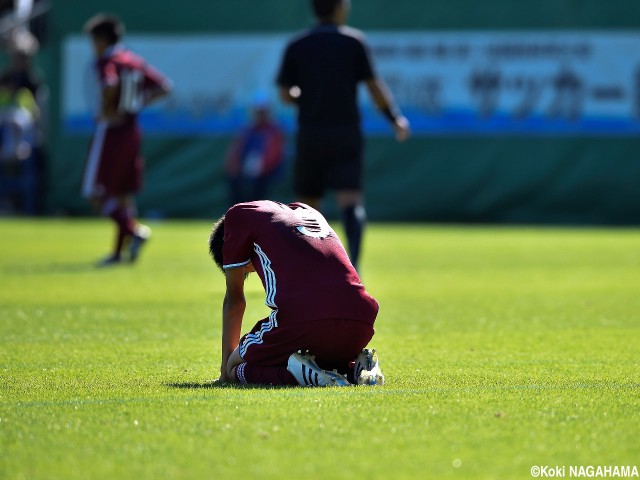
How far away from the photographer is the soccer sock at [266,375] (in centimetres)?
513

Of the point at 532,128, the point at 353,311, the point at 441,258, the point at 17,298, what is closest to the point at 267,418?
the point at 353,311

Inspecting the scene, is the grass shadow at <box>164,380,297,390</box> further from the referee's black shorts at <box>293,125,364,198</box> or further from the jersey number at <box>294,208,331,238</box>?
the referee's black shorts at <box>293,125,364,198</box>

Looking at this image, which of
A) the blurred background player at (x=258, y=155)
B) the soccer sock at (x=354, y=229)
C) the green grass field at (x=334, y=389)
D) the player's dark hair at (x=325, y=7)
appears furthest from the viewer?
the blurred background player at (x=258, y=155)

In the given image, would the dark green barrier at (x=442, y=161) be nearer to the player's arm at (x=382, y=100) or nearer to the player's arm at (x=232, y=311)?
the player's arm at (x=382, y=100)

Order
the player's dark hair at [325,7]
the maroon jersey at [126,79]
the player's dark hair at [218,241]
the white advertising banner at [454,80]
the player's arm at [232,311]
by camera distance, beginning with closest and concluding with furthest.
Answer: the player's arm at [232,311] → the player's dark hair at [218,241] → the player's dark hair at [325,7] → the maroon jersey at [126,79] → the white advertising banner at [454,80]

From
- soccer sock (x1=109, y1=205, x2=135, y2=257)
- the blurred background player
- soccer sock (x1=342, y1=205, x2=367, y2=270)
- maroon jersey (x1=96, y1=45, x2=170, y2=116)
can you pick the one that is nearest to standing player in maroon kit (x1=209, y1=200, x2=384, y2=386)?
soccer sock (x1=342, y1=205, x2=367, y2=270)

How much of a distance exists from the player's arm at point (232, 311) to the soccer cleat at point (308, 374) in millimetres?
348

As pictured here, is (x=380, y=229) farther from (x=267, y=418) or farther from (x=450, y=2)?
(x=267, y=418)

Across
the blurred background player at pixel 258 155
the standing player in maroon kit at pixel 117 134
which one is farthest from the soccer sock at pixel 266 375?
the blurred background player at pixel 258 155

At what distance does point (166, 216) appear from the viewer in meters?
21.2

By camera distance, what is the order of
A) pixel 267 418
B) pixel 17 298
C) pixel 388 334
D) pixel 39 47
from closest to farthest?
1. pixel 267 418
2. pixel 388 334
3. pixel 17 298
4. pixel 39 47

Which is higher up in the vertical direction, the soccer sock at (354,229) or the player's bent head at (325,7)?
the player's bent head at (325,7)

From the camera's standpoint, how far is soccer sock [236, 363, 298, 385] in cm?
513

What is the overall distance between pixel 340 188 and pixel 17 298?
7.99ft
